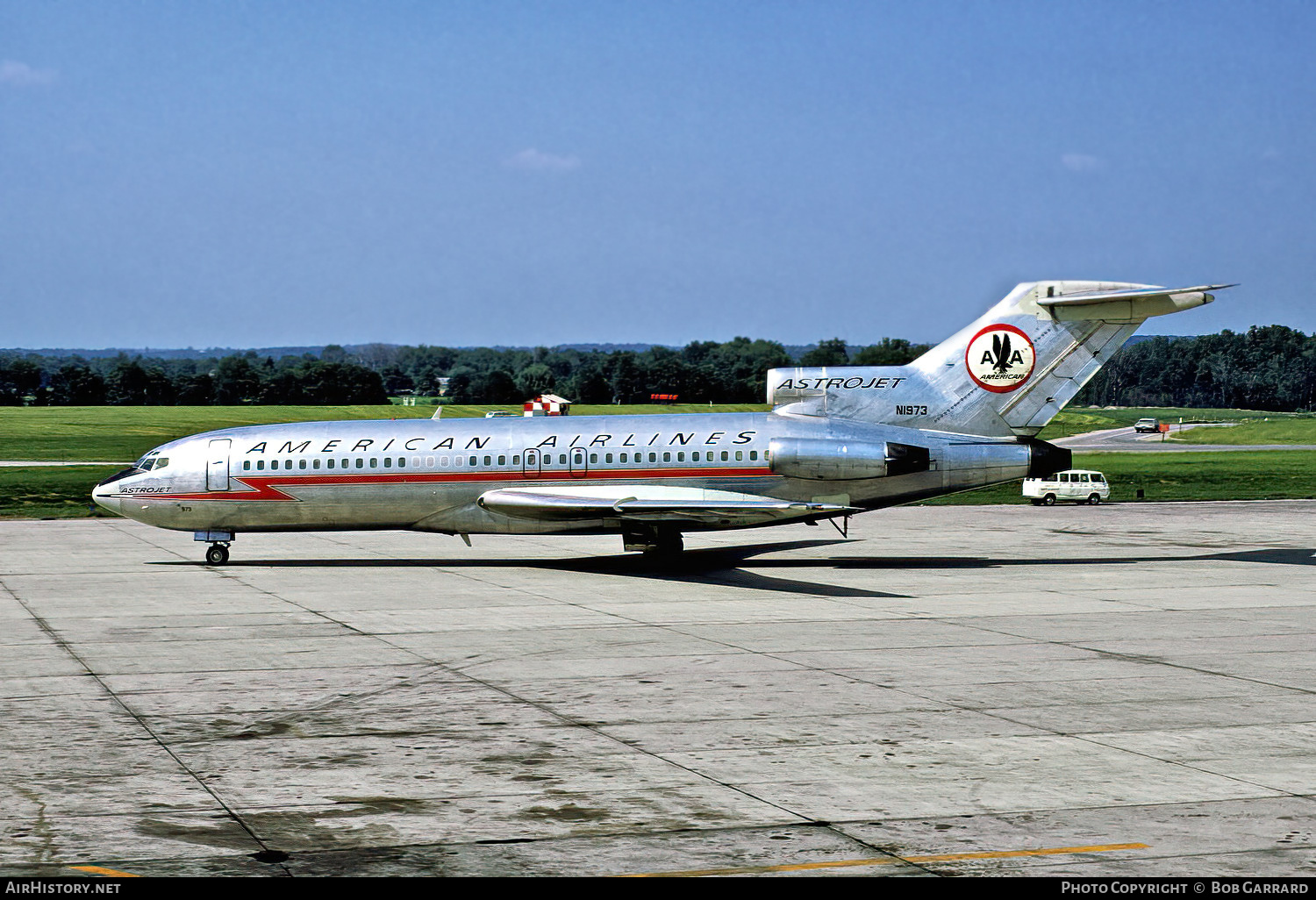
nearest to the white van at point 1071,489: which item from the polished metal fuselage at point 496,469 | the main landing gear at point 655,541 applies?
the polished metal fuselage at point 496,469

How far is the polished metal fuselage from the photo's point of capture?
3212cm

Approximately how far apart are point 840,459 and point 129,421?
80948 mm

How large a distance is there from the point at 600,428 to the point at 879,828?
2175 centimetres

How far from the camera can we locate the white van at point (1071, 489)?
181ft

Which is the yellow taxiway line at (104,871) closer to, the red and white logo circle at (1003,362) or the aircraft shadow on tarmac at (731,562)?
the aircraft shadow on tarmac at (731,562)

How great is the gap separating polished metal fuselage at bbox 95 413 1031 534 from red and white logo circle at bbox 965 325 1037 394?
1.44 m

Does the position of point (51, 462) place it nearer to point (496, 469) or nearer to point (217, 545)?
point (217, 545)

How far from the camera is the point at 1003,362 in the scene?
32.9m

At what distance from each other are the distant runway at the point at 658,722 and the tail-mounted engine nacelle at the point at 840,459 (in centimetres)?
243

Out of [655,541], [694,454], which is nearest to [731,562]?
[655,541]

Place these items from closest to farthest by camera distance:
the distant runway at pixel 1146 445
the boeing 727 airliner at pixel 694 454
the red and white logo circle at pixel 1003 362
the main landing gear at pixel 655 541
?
the boeing 727 airliner at pixel 694 454 → the main landing gear at pixel 655 541 → the red and white logo circle at pixel 1003 362 → the distant runway at pixel 1146 445

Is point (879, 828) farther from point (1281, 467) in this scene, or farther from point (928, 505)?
point (1281, 467)

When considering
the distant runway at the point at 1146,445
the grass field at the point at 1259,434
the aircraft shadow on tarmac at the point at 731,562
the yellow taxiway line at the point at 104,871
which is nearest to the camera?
the yellow taxiway line at the point at 104,871
